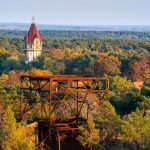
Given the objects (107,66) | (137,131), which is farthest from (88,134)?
(107,66)

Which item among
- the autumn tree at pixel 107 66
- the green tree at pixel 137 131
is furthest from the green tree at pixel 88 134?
the autumn tree at pixel 107 66

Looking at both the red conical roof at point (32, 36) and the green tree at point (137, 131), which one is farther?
the red conical roof at point (32, 36)

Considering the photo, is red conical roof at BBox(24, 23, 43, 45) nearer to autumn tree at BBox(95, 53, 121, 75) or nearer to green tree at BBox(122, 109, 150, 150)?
autumn tree at BBox(95, 53, 121, 75)

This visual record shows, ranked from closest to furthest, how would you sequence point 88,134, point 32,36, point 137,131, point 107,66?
point 88,134 → point 137,131 → point 107,66 → point 32,36

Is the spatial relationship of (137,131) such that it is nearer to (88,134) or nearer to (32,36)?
(88,134)

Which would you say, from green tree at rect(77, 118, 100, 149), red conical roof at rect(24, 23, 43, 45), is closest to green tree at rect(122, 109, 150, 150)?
green tree at rect(77, 118, 100, 149)

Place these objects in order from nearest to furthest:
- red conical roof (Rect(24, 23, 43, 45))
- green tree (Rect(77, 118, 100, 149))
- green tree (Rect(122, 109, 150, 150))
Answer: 1. green tree (Rect(77, 118, 100, 149))
2. green tree (Rect(122, 109, 150, 150))
3. red conical roof (Rect(24, 23, 43, 45))

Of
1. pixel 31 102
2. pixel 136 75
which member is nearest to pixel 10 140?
pixel 31 102

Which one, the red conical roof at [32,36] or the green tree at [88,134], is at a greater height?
the green tree at [88,134]

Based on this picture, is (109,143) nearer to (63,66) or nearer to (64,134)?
(64,134)

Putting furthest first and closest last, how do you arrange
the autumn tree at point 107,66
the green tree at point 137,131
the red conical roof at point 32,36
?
the red conical roof at point 32,36 < the autumn tree at point 107,66 < the green tree at point 137,131

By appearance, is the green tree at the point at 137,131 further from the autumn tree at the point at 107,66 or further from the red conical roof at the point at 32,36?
the red conical roof at the point at 32,36
